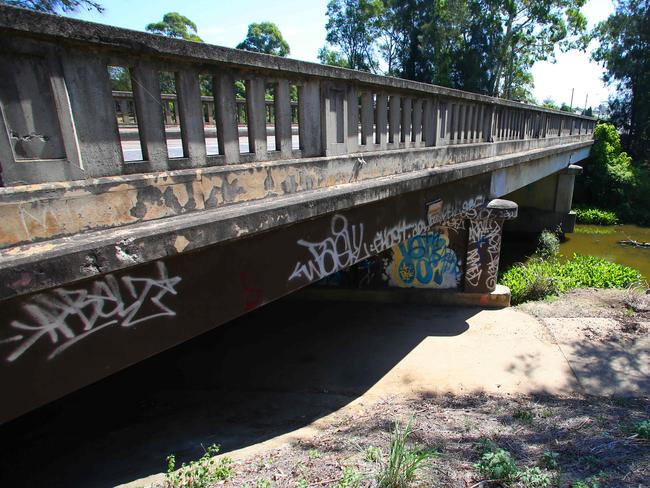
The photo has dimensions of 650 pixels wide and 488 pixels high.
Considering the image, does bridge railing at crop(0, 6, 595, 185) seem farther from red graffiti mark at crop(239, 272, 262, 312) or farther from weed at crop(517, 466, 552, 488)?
weed at crop(517, 466, 552, 488)

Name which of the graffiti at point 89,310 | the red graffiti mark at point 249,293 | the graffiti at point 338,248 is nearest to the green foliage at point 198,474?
the red graffiti mark at point 249,293

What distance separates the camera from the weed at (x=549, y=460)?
115 inches

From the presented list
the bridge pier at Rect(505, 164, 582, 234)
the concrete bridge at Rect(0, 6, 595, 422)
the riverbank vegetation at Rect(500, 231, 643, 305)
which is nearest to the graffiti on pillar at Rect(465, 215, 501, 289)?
the riverbank vegetation at Rect(500, 231, 643, 305)

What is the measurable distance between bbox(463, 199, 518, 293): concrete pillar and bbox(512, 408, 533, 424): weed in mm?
3827

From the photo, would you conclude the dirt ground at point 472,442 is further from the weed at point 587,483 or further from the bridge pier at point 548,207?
the bridge pier at point 548,207

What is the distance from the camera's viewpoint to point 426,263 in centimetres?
802

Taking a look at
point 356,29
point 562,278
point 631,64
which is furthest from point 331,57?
point 562,278

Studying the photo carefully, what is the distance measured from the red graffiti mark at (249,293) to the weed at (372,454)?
149 cm

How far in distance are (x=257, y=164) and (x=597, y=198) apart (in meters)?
25.6

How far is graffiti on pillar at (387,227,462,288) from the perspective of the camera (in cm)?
788

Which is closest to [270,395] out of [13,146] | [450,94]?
[13,146]

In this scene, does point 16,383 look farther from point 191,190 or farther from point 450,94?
point 450,94

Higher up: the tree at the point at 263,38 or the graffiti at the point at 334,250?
the tree at the point at 263,38

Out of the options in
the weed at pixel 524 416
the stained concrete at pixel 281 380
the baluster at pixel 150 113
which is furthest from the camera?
the stained concrete at pixel 281 380
